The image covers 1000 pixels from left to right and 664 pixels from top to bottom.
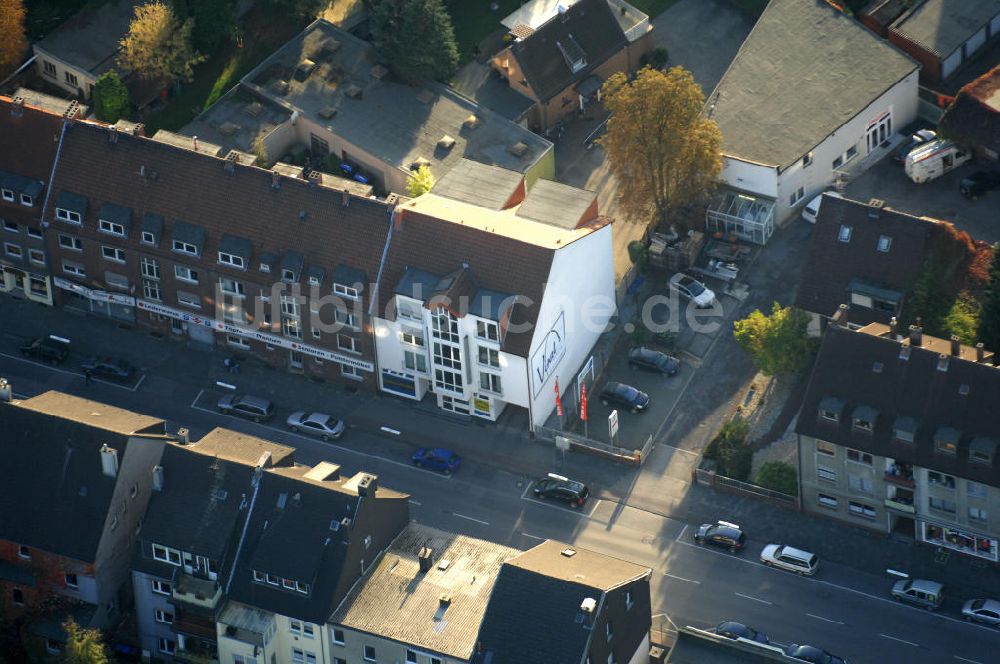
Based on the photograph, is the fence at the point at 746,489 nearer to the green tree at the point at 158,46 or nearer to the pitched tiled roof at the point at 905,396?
the pitched tiled roof at the point at 905,396

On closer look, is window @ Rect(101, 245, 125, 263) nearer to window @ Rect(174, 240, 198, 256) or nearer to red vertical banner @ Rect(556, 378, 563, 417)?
window @ Rect(174, 240, 198, 256)

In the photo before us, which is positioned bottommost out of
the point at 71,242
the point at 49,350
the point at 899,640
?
Result: the point at 899,640

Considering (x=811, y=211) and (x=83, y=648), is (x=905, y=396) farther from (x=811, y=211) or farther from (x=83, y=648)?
(x=83, y=648)

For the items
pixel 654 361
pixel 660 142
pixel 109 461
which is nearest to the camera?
pixel 109 461

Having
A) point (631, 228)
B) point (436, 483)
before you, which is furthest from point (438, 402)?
point (631, 228)

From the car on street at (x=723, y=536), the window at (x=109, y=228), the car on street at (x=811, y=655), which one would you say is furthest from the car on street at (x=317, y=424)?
the car on street at (x=811, y=655)

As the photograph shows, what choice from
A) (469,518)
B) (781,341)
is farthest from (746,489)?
(469,518)
